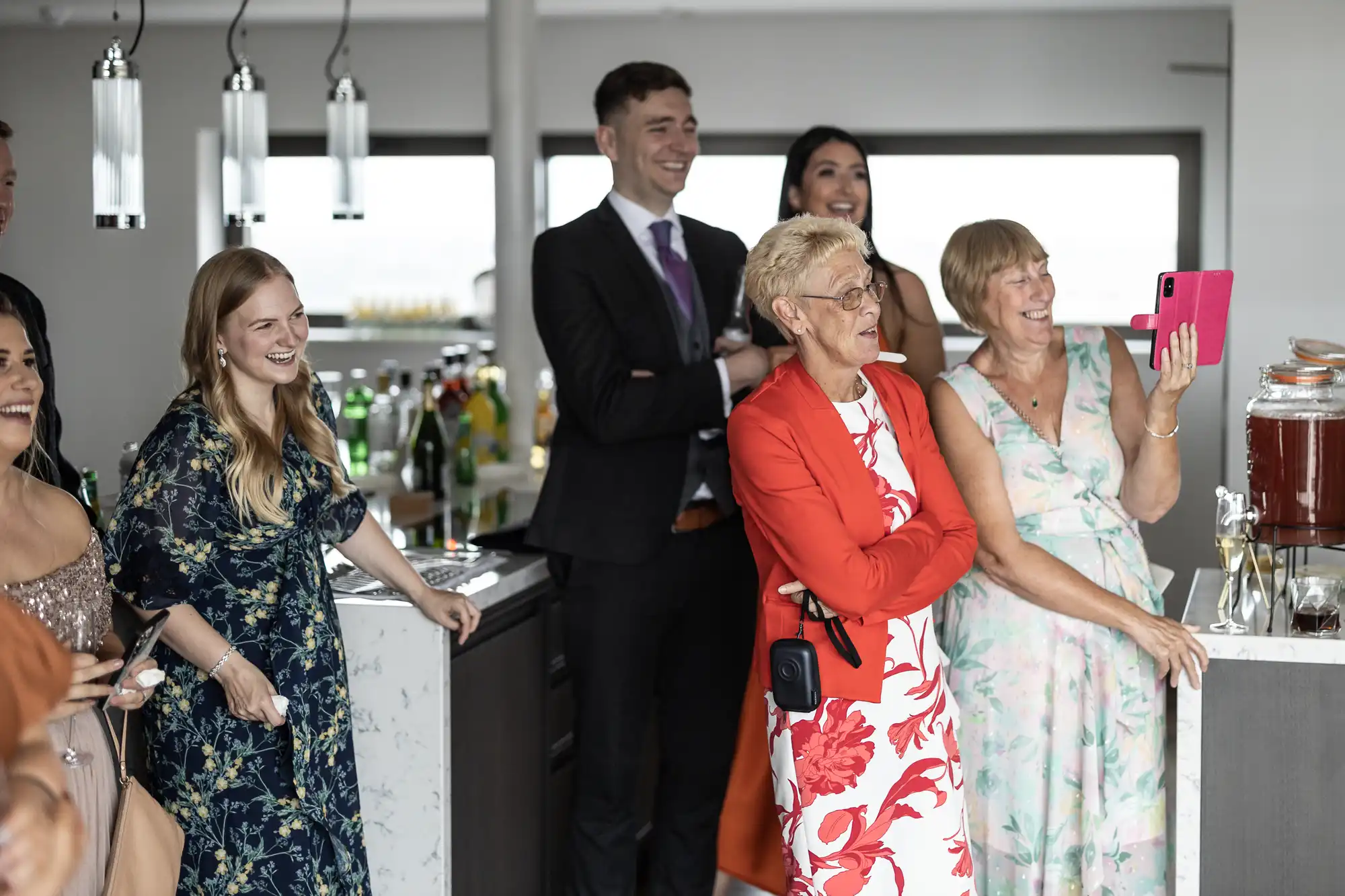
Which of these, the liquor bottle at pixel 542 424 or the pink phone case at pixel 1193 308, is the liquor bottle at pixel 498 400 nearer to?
the liquor bottle at pixel 542 424

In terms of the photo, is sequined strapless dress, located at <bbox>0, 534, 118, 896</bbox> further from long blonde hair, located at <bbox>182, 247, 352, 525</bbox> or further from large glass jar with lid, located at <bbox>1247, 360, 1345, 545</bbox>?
large glass jar with lid, located at <bbox>1247, 360, 1345, 545</bbox>

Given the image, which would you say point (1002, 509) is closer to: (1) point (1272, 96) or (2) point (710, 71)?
(1) point (1272, 96)

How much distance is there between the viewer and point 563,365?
2951 millimetres

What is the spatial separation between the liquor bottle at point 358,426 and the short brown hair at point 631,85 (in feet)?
6.93

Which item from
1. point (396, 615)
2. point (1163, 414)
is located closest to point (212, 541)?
point (396, 615)

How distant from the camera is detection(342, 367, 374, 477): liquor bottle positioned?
4.92 metres

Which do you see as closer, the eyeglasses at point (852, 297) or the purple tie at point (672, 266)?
the eyeglasses at point (852, 297)

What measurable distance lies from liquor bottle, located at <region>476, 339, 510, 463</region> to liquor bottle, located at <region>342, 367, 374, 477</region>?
43 centimetres

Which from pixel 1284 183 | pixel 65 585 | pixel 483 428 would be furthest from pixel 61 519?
pixel 1284 183

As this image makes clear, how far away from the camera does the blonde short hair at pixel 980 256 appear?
2.59 m

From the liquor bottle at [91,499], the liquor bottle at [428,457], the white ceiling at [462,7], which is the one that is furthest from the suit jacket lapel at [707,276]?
the white ceiling at [462,7]

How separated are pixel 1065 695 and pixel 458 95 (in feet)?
16.2

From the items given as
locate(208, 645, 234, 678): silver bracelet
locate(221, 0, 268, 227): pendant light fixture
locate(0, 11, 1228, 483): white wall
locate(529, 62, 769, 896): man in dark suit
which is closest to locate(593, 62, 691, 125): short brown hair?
locate(529, 62, 769, 896): man in dark suit

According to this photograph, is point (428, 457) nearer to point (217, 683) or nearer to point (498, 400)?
point (498, 400)
